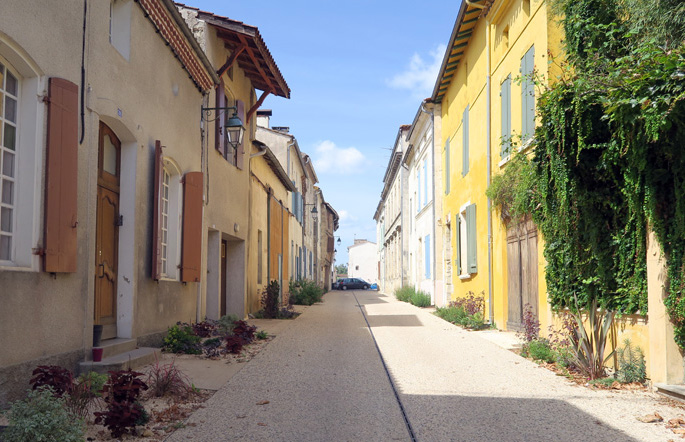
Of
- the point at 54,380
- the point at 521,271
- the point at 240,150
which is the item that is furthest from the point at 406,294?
the point at 54,380

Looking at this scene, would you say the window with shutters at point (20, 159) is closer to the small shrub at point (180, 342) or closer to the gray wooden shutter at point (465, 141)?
the small shrub at point (180, 342)

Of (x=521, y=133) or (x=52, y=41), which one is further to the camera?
(x=521, y=133)

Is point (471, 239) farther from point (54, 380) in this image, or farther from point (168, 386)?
point (54, 380)

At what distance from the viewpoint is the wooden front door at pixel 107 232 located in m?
7.26

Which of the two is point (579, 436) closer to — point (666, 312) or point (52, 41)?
point (666, 312)

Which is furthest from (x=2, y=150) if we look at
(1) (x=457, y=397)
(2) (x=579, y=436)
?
(2) (x=579, y=436)

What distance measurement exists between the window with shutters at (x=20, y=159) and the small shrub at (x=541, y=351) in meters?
6.20

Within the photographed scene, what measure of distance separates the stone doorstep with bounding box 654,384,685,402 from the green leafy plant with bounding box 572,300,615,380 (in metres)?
0.97

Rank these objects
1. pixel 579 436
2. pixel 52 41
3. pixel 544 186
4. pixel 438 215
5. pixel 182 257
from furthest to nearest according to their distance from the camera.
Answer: pixel 438 215 → pixel 182 257 → pixel 544 186 → pixel 52 41 → pixel 579 436

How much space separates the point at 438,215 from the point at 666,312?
14315mm

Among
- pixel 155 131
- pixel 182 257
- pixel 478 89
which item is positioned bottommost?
pixel 182 257

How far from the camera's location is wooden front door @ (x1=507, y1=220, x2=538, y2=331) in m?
10.2

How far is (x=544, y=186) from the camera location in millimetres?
7691

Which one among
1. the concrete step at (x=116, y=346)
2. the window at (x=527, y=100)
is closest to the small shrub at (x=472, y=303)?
the window at (x=527, y=100)
